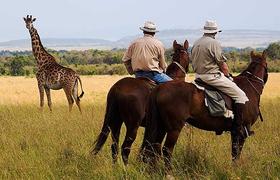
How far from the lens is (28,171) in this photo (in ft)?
23.7

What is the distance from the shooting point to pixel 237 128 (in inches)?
305

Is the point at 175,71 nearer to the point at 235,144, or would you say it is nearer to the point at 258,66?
the point at 258,66

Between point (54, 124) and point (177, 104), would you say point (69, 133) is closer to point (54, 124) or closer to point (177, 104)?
point (54, 124)

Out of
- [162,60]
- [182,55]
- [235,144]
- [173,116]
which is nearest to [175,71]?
[182,55]

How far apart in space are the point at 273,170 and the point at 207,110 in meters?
1.39

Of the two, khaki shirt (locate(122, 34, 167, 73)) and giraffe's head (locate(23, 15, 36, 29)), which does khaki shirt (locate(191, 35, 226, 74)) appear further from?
giraffe's head (locate(23, 15, 36, 29))

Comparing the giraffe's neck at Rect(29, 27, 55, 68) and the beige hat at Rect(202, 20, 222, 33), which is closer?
the beige hat at Rect(202, 20, 222, 33)

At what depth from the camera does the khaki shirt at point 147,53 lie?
8422 mm

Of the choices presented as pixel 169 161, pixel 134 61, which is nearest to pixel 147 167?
pixel 169 161

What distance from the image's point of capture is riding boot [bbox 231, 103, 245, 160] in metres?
7.66

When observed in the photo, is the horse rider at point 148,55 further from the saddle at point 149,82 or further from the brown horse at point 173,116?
the brown horse at point 173,116

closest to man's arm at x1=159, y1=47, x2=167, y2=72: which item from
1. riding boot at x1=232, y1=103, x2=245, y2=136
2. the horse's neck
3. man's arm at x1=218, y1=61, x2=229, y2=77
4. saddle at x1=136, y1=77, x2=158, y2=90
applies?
saddle at x1=136, y1=77, x2=158, y2=90

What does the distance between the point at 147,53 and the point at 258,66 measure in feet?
6.34

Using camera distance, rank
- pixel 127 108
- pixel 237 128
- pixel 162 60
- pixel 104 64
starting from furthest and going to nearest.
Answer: pixel 104 64 → pixel 162 60 → pixel 127 108 → pixel 237 128
